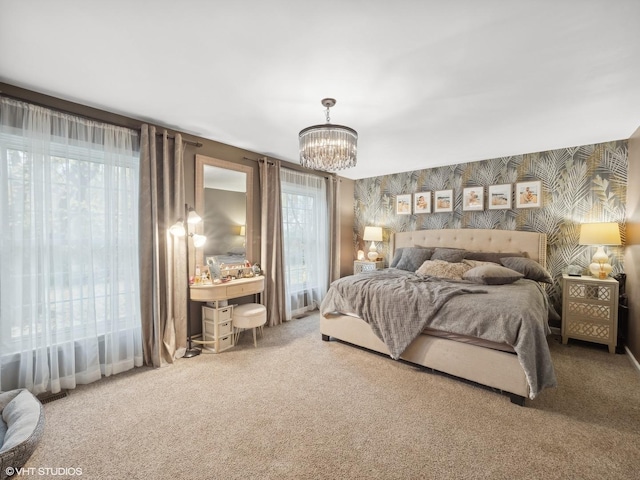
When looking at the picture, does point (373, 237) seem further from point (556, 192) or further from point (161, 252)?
point (161, 252)

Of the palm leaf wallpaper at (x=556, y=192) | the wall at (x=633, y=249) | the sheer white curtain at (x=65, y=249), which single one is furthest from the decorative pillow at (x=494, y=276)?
the sheer white curtain at (x=65, y=249)

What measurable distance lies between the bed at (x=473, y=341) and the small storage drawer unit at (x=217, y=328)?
1.12 m

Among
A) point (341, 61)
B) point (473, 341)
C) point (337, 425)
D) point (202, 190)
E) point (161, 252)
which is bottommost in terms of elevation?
point (337, 425)

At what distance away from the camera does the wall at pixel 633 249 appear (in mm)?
2895

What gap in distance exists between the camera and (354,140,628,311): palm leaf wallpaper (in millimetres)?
3531

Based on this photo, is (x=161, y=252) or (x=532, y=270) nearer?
(x=161, y=252)

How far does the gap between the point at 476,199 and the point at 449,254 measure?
3.43ft

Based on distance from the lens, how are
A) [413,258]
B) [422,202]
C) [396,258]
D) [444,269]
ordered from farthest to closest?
1. [422,202]
2. [396,258]
3. [413,258]
4. [444,269]

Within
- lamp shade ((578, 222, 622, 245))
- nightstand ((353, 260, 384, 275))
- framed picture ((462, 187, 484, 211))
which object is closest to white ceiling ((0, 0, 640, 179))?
lamp shade ((578, 222, 622, 245))

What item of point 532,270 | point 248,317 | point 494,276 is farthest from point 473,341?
point 248,317

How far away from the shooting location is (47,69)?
2068 mm

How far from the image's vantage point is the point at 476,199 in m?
4.50

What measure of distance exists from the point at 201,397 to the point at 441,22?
10.1 ft

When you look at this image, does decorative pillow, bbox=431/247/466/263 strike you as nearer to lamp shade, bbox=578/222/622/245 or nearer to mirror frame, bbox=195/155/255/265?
lamp shade, bbox=578/222/622/245
